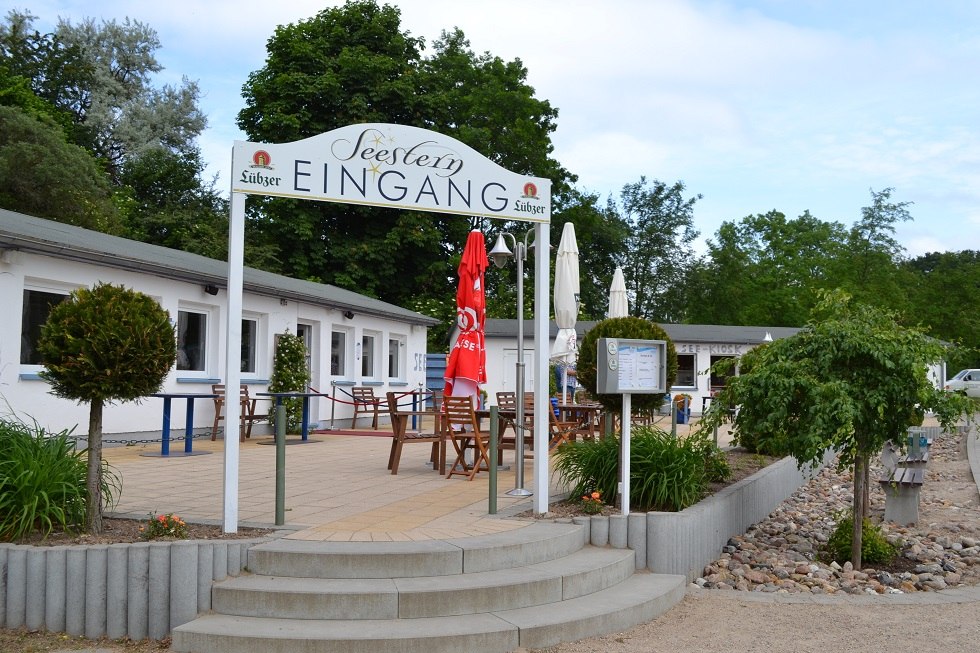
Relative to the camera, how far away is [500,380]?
86.8 ft

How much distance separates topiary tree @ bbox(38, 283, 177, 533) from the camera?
5602 mm

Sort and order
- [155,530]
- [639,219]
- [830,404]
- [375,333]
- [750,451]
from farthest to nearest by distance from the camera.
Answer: [639,219]
[375,333]
[750,451]
[830,404]
[155,530]

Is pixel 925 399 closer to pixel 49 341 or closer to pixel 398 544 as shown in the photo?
pixel 398 544

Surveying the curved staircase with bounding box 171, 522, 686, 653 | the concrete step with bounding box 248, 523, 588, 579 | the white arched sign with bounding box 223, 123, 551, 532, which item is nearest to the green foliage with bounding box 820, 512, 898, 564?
the curved staircase with bounding box 171, 522, 686, 653

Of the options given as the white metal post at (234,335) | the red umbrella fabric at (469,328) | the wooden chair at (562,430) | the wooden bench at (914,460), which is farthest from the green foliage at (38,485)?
the wooden bench at (914,460)

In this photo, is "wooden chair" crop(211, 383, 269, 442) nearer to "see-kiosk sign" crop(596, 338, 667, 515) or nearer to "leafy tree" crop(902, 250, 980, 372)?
"see-kiosk sign" crop(596, 338, 667, 515)

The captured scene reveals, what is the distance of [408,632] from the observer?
477 cm

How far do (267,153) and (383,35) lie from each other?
26654 mm

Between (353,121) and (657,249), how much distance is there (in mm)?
22580

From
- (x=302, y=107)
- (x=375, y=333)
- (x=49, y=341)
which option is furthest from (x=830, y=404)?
(x=302, y=107)

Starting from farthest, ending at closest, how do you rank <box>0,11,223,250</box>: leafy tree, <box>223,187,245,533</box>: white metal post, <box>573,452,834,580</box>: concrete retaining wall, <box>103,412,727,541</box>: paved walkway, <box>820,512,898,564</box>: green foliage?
<box>0,11,223,250</box>: leafy tree
<box>820,512,898,564</box>: green foliage
<box>573,452,834,580</box>: concrete retaining wall
<box>103,412,727,541</box>: paved walkway
<box>223,187,245,533</box>: white metal post

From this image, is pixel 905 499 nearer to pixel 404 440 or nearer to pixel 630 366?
pixel 630 366

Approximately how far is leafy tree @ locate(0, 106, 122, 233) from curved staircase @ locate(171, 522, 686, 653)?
79.2ft

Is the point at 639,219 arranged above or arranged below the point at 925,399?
above
